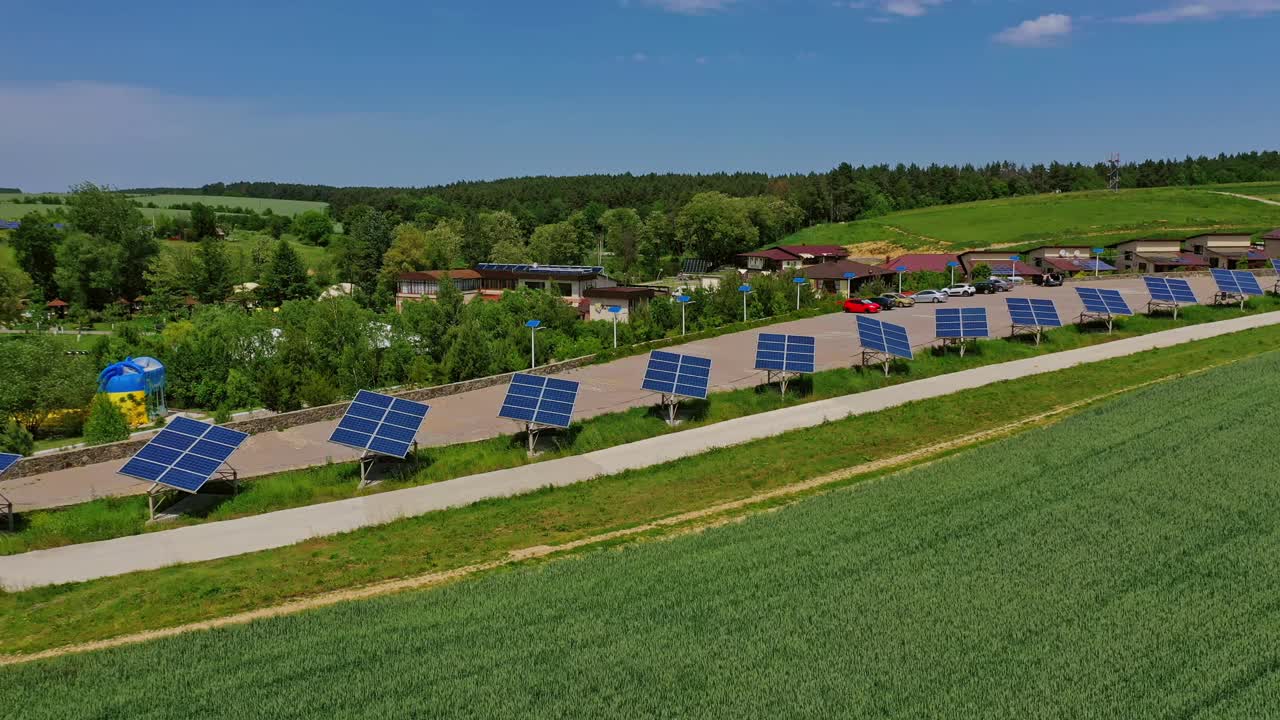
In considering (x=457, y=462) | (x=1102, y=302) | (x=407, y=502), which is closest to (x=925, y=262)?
(x=1102, y=302)

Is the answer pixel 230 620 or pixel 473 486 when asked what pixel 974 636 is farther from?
pixel 473 486

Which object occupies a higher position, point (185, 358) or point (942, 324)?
point (942, 324)

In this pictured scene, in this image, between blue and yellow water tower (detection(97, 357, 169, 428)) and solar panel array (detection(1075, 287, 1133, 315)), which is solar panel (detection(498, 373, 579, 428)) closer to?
blue and yellow water tower (detection(97, 357, 169, 428))

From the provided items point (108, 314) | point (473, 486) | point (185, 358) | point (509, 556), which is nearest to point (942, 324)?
point (473, 486)

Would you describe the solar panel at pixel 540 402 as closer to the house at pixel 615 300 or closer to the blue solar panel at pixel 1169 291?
the blue solar panel at pixel 1169 291

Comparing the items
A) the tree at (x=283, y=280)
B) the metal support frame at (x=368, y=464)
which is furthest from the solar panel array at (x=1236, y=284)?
the tree at (x=283, y=280)

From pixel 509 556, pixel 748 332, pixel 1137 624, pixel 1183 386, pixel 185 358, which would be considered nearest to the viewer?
pixel 1137 624

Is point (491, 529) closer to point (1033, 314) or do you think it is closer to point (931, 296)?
point (1033, 314)
